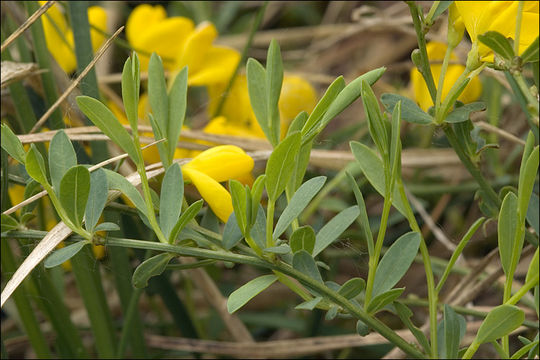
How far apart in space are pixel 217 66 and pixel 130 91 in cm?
48

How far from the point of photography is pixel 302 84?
2.74ft

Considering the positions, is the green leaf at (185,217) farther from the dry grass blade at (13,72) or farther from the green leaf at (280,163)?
the dry grass blade at (13,72)

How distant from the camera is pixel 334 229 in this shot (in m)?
0.38

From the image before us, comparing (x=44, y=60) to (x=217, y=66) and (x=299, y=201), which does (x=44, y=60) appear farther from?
(x=299, y=201)

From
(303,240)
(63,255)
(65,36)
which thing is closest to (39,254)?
(63,255)

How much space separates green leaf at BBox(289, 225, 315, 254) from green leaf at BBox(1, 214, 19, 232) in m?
0.14

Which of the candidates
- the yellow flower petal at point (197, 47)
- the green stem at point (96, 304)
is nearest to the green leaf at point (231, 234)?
the green stem at point (96, 304)

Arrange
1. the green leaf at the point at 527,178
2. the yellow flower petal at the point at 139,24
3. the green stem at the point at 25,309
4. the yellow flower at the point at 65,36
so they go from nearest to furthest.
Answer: the green leaf at the point at 527,178, the green stem at the point at 25,309, the yellow flower at the point at 65,36, the yellow flower petal at the point at 139,24

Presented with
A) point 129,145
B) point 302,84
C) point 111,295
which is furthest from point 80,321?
point 129,145

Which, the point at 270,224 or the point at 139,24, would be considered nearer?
the point at 270,224

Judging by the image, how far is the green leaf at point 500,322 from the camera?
0.31m

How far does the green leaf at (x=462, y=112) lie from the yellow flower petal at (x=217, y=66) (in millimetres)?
453

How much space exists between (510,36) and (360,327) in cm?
16

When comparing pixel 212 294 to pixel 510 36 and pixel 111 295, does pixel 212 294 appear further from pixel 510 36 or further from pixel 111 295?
pixel 510 36
